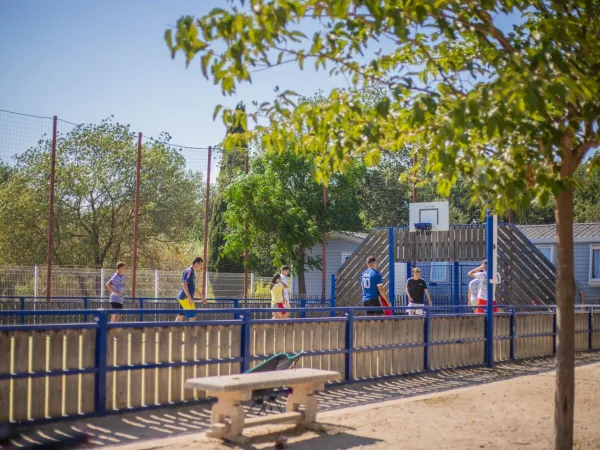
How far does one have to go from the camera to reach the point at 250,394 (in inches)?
316

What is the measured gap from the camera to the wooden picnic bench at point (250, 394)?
7.88m

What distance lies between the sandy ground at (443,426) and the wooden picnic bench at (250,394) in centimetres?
15

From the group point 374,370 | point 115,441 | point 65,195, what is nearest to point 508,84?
point 115,441

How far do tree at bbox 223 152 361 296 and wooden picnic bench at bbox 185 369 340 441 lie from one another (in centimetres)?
2457

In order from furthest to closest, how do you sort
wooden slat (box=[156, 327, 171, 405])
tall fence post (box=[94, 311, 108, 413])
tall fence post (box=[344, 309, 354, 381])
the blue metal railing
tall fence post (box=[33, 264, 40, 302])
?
1. tall fence post (box=[33, 264, 40, 302])
2. tall fence post (box=[344, 309, 354, 381])
3. wooden slat (box=[156, 327, 171, 405])
4. tall fence post (box=[94, 311, 108, 413])
5. the blue metal railing

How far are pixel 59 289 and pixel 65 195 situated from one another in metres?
15.7

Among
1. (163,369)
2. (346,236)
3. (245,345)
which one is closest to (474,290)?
(245,345)

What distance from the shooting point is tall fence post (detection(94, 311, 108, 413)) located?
29.4 ft

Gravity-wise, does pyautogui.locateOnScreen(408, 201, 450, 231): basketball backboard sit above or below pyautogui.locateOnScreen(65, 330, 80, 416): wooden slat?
above

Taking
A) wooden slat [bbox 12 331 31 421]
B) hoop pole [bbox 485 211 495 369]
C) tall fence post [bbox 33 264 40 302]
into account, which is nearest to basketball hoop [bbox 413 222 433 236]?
hoop pole [bbox 485 211 495 369]

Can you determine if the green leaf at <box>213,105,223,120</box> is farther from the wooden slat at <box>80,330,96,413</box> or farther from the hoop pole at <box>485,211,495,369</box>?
the hoop pole at <box>485,211,495,369</box>

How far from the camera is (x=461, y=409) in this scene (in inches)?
409

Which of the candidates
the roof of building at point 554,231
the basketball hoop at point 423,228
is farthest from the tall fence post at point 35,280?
the roof of building at point 554,231

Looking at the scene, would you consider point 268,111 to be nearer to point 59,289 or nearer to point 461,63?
point 461,63
